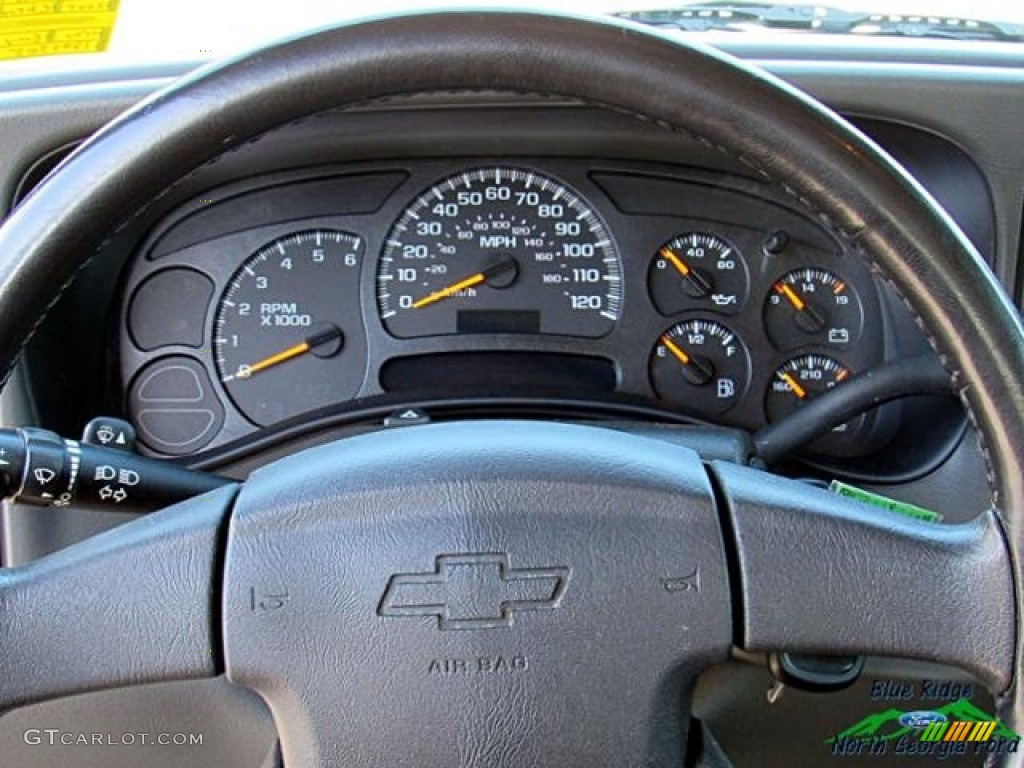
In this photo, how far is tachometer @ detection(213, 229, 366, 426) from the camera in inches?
82.9

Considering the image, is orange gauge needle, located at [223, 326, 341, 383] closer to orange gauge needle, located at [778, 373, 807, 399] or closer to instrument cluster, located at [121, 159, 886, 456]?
instrument cluster, located at [121, 159, 886, 456]

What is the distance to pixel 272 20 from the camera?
2.10 m

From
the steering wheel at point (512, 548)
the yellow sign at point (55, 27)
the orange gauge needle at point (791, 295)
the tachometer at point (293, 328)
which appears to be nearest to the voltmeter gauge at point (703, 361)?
the orange gauge needle at point (791, 295)

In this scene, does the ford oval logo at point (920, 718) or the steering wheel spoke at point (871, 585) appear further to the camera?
the ford oval logo at point (920, 718)

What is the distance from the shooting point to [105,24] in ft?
6.88

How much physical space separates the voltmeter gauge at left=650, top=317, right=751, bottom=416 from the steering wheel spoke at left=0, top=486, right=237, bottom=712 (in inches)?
45.3

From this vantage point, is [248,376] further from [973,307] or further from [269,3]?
[973,307]

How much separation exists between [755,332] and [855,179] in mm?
1081

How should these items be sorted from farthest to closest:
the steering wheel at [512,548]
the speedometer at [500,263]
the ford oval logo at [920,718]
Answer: the speedometer at [500,263]
the ford oval logo at [920,718]
the steering wheel at [512,548]

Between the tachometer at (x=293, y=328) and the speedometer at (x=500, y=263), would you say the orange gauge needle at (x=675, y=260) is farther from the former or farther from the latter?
the tachometer at (x=293, y=328)

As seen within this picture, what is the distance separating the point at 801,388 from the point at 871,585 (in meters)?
1.06

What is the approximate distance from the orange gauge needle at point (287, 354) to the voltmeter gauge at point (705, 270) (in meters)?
0.55

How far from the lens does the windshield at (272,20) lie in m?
2.09

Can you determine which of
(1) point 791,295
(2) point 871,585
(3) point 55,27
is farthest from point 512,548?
(3) point 55,27
